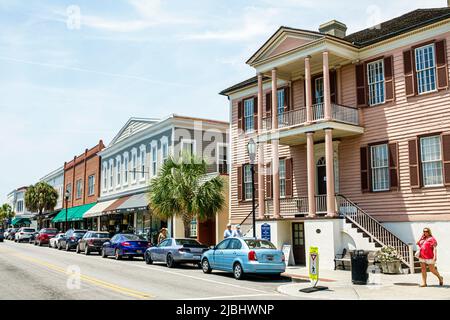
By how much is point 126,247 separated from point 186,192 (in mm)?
4140

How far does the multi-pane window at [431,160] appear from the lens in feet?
61.6

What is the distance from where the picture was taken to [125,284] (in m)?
14.3

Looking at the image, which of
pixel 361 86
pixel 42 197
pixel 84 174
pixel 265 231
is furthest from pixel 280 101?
pixel 42 197

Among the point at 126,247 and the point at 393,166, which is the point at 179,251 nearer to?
the point at 126,247

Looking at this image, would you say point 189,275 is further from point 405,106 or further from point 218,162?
point 218,162

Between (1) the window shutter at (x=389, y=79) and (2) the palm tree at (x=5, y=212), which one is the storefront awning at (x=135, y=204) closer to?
(1) the window shutter at (x=389, y=79)

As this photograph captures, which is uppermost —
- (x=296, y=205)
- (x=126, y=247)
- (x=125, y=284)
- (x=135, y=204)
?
(x=135, y=204)

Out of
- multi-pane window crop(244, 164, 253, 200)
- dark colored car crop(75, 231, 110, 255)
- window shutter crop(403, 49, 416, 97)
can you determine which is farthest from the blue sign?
dark colored car crop(75, 231, 110, 255)

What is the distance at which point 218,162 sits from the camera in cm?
3425

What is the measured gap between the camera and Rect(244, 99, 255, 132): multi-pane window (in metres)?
27.5

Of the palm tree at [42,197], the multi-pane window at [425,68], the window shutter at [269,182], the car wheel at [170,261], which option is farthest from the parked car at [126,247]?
the palm tree at [42,197]

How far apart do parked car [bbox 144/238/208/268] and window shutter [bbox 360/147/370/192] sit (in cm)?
730

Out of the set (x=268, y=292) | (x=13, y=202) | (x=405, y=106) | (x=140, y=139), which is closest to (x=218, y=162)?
(x=140, y=139)

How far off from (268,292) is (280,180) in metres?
12.6
